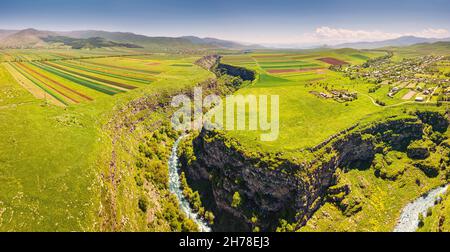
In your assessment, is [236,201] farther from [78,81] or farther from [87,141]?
[78,81]

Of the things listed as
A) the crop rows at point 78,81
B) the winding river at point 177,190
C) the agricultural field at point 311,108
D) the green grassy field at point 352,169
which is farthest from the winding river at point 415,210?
the crop rows at point 78,81

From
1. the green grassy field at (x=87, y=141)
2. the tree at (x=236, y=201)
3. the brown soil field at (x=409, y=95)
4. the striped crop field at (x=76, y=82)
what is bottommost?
the tree at (x=236, y=201)

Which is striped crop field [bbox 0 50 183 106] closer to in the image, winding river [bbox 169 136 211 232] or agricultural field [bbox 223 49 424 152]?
winding river [bbox 169 136 211 232]

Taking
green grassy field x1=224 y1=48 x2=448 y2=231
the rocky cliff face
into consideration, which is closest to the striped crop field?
the rocky cliff face

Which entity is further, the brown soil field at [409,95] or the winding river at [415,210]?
the brown soil field at [409,95]

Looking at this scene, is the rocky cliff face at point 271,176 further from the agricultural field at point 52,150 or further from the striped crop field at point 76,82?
the striped crop field at point 76,82

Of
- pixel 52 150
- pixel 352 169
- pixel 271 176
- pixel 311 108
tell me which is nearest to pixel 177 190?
pixel 271 176

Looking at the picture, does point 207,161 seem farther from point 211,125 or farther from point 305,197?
point 305,197
